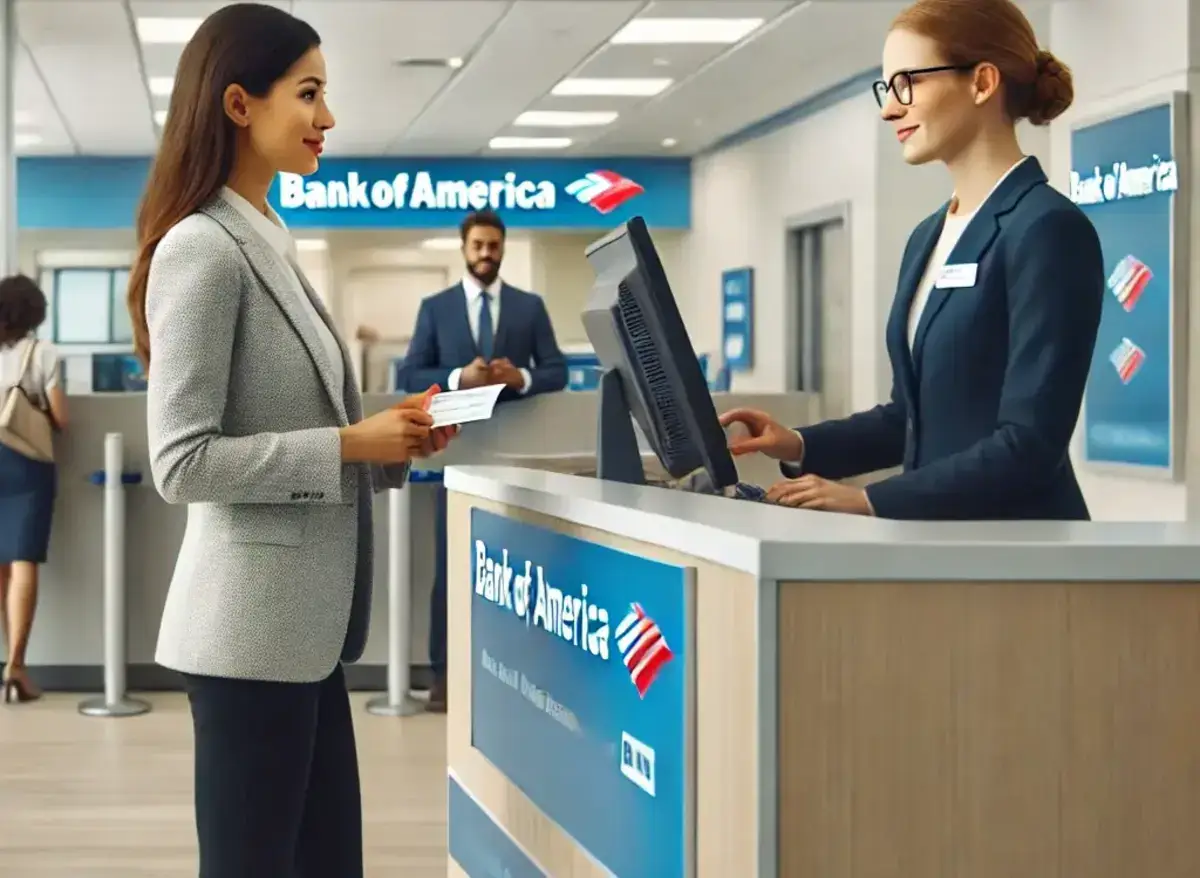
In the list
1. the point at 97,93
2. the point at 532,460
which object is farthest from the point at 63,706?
the point at 97,93

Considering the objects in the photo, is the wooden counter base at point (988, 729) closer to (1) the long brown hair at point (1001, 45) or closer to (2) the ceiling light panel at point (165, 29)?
(1) the long brown hair at point (1001, 45)

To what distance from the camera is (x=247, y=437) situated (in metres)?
1.95

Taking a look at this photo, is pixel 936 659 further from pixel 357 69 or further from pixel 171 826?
pixel 357 69

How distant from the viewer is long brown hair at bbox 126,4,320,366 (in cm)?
203

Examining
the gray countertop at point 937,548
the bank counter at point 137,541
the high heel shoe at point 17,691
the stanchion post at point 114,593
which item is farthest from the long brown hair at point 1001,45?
the high heel shoe at point 17,691

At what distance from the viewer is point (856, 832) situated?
1.50 meters

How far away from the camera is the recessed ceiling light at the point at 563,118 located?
12.6 m

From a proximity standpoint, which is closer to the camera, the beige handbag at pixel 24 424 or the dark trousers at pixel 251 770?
the dark trousers at pixel 251 770

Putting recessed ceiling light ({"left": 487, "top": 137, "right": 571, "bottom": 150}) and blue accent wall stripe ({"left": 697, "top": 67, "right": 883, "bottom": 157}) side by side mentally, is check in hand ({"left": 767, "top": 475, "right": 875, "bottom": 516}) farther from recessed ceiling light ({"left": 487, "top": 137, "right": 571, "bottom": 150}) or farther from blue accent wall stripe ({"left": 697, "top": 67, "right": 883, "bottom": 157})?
recessed ceiling light ({"left": 487, "top": 137, "right": 571, "bottom": 150})

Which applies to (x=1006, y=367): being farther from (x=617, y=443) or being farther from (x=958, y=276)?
(x=617, y=443)

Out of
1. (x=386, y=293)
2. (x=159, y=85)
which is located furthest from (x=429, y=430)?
(x=386, y=293)

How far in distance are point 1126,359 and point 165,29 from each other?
5.55 meters

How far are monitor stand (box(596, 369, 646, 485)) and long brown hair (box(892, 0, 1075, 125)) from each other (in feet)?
2.09

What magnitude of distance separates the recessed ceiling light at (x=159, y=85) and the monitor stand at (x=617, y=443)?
906cm
